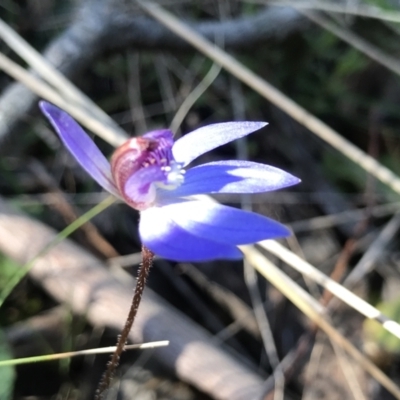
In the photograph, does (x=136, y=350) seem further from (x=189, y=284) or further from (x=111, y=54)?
(x=111, y=54)

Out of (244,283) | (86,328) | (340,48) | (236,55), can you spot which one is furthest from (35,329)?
(340,48)

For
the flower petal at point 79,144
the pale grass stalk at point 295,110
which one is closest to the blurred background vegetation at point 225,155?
the pale grass stalk at point 295,110

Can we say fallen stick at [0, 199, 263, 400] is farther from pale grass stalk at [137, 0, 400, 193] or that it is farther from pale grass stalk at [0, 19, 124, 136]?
pale grass stalk at [137, 0, 400, 193]

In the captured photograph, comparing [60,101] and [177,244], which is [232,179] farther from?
[60,101]

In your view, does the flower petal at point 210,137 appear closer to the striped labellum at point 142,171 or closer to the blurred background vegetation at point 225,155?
the striped labellum at point 142,171

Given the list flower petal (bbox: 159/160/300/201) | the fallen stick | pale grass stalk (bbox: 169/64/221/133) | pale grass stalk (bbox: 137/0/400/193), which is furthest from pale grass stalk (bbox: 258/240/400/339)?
pale grass stalk (bbox: 169/64/221/133)
